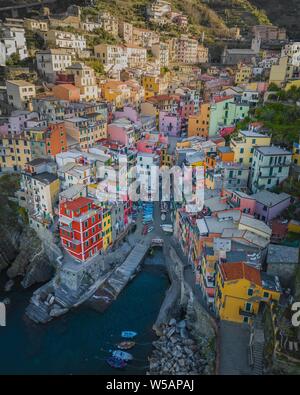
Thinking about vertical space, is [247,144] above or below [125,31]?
below

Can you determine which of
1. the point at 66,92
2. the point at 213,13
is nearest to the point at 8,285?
the point at 66,92

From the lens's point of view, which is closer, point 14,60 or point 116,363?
point 116,363

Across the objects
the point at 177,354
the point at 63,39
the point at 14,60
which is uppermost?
the point at 63,39

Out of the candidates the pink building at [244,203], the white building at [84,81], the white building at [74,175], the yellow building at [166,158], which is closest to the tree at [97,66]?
the white building at [84,81]

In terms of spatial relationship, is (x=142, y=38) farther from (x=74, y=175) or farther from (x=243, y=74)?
(x=74, y=175)

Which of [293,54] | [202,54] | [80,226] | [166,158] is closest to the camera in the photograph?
[80,226]

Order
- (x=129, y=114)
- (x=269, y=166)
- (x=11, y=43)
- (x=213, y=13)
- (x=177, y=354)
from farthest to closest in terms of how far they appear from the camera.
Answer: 1. (x=213, y=13)
2. (x=11, y=43)
3. (x=129, y=114)
4. (x=269, y=166)
5. (x=177, y=354)

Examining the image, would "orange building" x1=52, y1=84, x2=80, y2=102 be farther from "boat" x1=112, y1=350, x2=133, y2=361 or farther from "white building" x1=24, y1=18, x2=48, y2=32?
"boat" x1=112, y1=350, x2=133, y2=361

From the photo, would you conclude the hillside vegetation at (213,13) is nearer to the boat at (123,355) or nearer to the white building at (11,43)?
the white building at (11,43)
